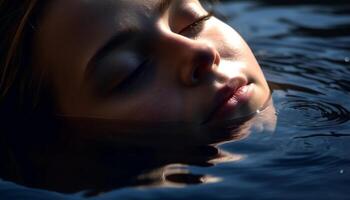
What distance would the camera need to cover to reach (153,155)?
59.4 inches

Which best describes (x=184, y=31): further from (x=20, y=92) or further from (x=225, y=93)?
(x=20, y=92)

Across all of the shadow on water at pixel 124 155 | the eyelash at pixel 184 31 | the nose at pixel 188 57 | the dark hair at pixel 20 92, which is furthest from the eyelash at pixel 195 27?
the dark hair at pixel 20 92

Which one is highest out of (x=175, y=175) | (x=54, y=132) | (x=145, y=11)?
(x=145, y=11)

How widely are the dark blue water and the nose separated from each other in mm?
178

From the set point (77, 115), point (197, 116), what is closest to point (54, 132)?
point (77, 115)

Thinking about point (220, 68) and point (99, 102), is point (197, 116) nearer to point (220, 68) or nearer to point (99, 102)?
point (220, 68)

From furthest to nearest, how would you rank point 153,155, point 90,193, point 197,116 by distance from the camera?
point 197,116, point 153,155, point 90,193

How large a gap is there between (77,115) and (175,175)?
0.47 m

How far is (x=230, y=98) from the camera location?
1628mm

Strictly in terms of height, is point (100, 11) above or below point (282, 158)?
above

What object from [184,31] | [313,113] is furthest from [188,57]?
[313,113]

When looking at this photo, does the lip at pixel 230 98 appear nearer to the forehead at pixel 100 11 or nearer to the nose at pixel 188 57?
the nose at pixel 188 57

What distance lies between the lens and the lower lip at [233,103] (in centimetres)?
164

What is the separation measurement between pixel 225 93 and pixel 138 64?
0.23 meters
